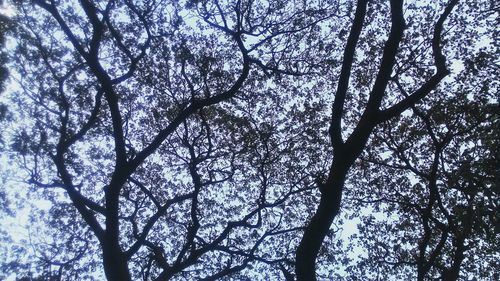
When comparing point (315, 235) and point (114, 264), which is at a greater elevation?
point (114, 264)

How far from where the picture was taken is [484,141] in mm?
6234

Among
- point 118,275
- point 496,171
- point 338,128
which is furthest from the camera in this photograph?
point 118,275

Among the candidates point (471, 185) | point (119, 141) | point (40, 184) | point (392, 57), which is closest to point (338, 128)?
point (392, 57)

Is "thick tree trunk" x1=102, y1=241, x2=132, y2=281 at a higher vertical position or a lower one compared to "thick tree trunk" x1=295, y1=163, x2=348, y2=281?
higher

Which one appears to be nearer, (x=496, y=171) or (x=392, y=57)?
(x=496, y=171)

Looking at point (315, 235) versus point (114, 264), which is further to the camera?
point (114, 264)

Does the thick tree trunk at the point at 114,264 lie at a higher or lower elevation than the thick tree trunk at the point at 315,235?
higher

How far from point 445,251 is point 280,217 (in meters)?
5.13

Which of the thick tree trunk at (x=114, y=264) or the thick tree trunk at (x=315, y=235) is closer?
the thick tree trunk at (x=315, y=235)

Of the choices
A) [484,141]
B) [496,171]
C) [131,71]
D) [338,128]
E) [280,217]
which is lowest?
[496,171]

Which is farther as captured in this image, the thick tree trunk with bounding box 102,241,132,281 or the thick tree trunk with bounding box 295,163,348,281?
the thick tree trunk with bounding box 102,241,132,281

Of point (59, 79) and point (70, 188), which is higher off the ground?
point (59, 79)

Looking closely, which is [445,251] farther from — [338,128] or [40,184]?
[40,184]

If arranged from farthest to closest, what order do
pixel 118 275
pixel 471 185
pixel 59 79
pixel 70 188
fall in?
pixel 59 79 < pixel 70 188 < pixel 118 275 < pixel 471 185
